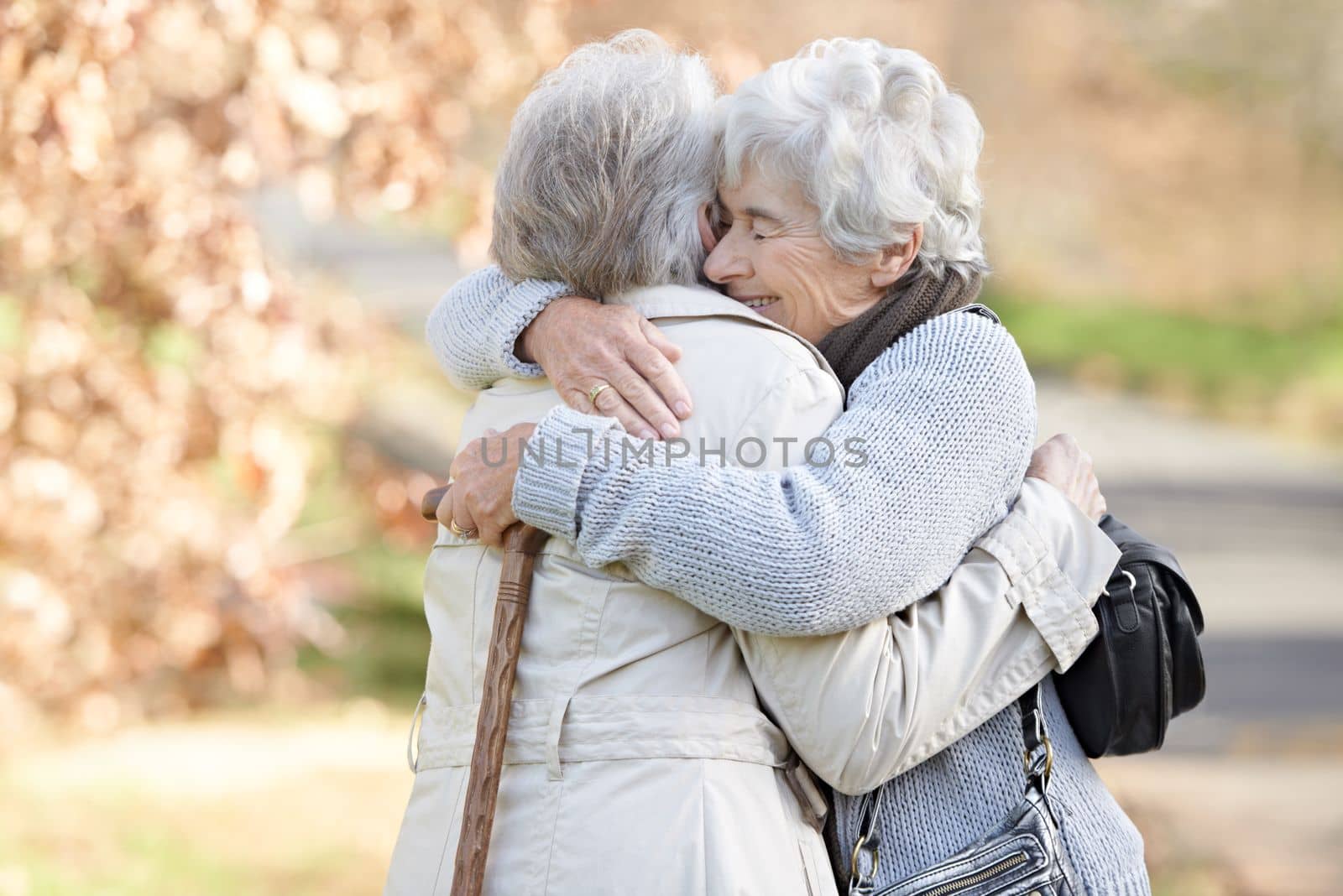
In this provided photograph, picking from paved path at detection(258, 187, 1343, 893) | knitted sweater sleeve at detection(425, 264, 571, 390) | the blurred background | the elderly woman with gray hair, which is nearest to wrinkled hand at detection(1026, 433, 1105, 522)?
the elderly woman with gray hair

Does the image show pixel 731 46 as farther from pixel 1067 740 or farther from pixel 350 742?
pixel 350 742

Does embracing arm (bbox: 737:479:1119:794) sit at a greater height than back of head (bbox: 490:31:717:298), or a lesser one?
lesser

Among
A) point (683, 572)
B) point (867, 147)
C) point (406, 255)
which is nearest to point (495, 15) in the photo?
point (867, 147)

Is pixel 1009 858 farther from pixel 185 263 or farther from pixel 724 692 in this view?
pixel 185 263

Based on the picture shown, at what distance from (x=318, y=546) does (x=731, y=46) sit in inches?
145

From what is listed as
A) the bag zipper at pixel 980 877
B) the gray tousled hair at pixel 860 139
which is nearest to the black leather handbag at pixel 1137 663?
the bag zipper at pixel 980 877

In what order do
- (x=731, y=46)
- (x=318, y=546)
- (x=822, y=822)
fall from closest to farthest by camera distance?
(x=822, y=822) < (x=731, y=46) < (x=318, y=546)

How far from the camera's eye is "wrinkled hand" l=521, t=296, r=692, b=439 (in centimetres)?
153

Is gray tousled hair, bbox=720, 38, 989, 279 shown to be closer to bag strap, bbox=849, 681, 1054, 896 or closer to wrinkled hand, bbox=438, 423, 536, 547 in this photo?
wrinkled hand, bbox=438, 423, 536, 547

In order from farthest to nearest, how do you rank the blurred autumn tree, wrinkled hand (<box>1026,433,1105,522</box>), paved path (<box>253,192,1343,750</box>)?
paved path (<box>253,192,1343,750</box>), the blurred autumn tree, wrinkled hand (<box>1026,433,1105,522</box>)

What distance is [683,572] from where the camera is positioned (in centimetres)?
144

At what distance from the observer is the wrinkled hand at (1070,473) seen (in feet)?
5.73

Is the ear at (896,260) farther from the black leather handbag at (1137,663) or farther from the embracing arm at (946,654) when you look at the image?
the black leather handbag at (1137,663)

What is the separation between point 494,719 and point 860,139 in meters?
0.84
